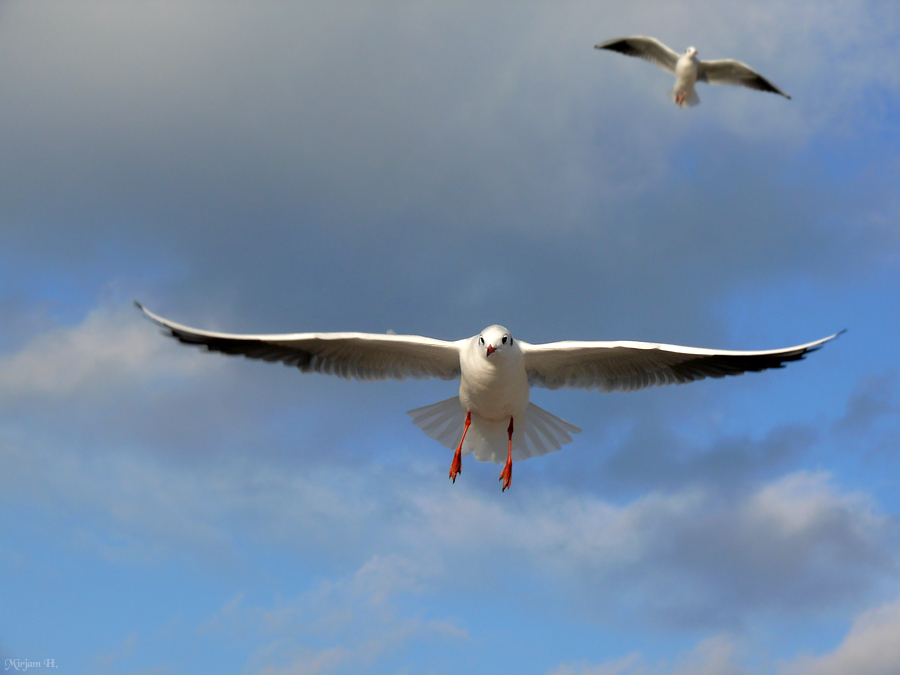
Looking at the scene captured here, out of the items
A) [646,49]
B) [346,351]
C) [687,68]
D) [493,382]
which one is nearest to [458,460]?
[493,382]

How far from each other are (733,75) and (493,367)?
40.1 ft

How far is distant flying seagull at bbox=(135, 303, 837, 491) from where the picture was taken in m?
8.46

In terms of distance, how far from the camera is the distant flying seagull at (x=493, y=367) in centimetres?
846

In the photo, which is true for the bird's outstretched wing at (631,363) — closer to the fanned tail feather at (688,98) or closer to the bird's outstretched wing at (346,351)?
the bird's outstretched wing at (346,351)

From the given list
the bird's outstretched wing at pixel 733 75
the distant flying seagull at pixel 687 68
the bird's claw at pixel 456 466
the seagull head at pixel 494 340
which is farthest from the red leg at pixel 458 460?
the bird's outstretched wing at pixel 733 75

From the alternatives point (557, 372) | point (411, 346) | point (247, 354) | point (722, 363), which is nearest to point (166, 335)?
point (247, 354)

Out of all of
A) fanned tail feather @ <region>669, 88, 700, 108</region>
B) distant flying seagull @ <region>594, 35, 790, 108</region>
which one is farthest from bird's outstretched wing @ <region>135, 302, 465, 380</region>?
fanned tail feather @ <region>669, 88, 700, 108</region>

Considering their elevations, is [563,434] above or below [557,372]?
below

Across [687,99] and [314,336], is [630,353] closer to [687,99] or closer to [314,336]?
[314,336]

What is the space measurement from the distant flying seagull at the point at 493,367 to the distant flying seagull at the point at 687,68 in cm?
1019

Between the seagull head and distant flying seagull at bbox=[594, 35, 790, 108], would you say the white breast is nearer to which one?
the seagull head

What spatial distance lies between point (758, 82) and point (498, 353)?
1218cm

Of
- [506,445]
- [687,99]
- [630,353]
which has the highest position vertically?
[687,99]

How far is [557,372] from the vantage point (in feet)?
30.6
